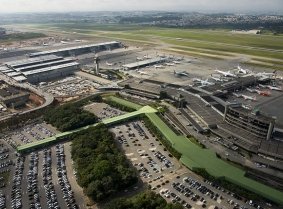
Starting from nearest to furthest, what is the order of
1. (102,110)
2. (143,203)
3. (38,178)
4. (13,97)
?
(143,203)
(38,178)
(102,110)
(13,97)

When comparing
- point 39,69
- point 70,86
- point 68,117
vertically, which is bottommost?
point 70,86

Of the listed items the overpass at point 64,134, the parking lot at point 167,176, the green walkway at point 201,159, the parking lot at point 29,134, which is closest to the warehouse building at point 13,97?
the parking lot at point 29,134

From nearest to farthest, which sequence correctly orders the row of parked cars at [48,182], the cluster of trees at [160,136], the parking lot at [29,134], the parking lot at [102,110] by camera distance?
the row of parked cars at [48,182] → the cluster of trees at [160,136] → the parking lot at [29,134] → the parking lot at [102,110]

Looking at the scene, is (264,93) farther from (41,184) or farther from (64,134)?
(41,184)

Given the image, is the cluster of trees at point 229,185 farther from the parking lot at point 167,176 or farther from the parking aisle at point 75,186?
the parking aisle at point 75,186

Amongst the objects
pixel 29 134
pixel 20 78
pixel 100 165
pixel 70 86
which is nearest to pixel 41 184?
pixel 100 165
